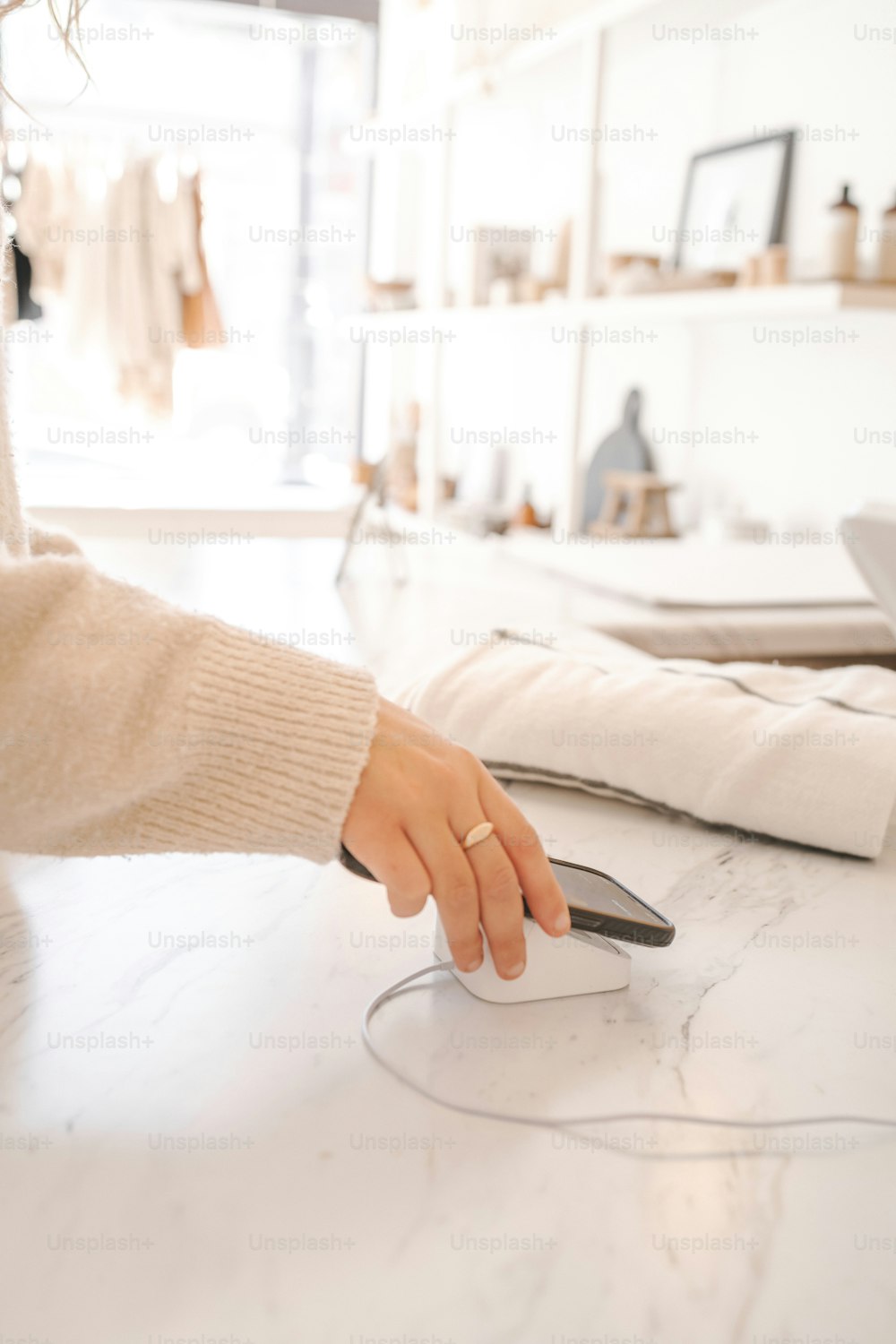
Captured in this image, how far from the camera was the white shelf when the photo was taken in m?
1.69

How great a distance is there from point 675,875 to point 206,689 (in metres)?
0.36

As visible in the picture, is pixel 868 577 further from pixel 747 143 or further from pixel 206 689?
pixel 747 143

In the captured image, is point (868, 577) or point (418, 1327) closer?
point (418, 1327)

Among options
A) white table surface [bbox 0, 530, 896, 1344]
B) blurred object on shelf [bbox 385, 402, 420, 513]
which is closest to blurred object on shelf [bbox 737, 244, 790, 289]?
white table surface [bbox 0, 530, 896, 1344]

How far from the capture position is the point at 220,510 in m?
3.19

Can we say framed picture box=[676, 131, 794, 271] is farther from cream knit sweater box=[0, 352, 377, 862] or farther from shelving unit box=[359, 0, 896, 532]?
cream knit sweater box=[0, 352, 377, 862]

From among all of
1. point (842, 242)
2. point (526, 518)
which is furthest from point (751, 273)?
point (526, 518)

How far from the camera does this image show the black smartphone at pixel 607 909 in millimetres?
601

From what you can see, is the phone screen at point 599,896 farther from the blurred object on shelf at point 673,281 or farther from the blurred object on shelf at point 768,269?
the blurred object on shelf at point 673,281

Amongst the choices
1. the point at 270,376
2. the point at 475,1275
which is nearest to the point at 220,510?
the point at 270,376

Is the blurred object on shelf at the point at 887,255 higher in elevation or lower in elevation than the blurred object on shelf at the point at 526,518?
higher

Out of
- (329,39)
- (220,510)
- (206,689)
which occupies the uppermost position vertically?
(329,39)

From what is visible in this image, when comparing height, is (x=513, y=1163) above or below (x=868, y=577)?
below

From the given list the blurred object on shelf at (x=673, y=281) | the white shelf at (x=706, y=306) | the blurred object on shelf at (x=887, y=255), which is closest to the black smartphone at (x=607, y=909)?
the white shelf at (x=706, y=306)
